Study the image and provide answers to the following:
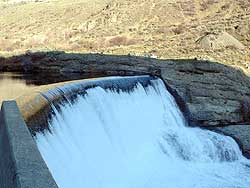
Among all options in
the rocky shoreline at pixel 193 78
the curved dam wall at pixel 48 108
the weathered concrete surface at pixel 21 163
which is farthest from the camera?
the rocky shoreline at pixel 193 78

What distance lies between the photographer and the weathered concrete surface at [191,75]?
744 inches

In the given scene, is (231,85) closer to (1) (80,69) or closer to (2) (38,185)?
(1) (80,69)

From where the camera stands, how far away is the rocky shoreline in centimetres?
1867

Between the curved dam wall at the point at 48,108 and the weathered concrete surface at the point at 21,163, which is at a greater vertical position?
the weathered concrete surface at the point at 21,163

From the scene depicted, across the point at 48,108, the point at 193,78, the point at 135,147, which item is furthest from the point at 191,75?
the point at 48,108

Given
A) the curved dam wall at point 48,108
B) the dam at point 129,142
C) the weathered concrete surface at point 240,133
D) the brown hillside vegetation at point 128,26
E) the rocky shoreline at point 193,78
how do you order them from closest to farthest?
the curved dam wall at point 48,108 < the dam at point 129,142 < the weathered concrete surface at point 240,133 < the rocky shoreline at point 193,78 < the brown hillside vegetation at point 128,26

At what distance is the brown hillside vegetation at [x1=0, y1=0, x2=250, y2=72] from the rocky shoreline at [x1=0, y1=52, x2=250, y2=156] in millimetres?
5314

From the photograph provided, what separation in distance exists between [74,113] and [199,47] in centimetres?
2507

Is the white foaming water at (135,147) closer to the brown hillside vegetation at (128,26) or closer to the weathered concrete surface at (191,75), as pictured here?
the weathered concrete surface at (191,75)

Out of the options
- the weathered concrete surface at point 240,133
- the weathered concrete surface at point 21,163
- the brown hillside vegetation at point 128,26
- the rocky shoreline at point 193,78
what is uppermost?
the brown hillside vegetation at point 128,26

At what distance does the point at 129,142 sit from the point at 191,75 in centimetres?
897

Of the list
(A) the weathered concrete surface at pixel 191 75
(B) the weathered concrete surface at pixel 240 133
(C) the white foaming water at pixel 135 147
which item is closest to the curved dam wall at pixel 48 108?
(B) the weathered concrete surface at pixel 240 133

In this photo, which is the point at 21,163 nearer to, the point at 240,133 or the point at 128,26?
the point at 240,133

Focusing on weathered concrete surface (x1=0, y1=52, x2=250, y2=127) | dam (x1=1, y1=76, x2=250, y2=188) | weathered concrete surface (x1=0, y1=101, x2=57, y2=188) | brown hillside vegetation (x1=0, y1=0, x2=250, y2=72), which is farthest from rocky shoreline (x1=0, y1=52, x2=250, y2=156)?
weathered concrete surface (x1=0, y1=101, x2=57, y2=188)
